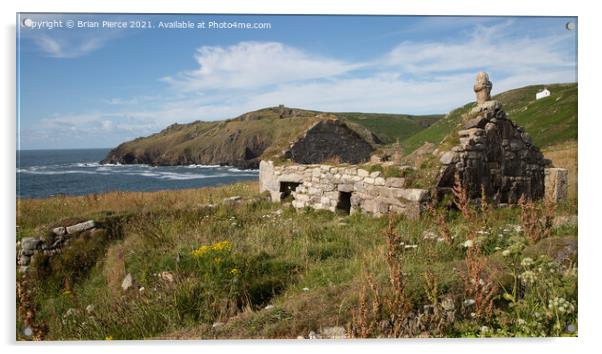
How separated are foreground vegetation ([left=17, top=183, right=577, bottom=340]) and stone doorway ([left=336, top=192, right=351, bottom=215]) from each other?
899mm

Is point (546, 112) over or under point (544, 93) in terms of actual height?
under

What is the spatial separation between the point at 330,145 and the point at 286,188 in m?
2.59

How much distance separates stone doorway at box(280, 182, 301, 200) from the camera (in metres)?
11.8

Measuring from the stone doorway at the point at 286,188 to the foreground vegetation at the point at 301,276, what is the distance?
7.94ft

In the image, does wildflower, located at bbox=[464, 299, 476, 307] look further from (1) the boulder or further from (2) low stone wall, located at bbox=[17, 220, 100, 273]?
(1) the boulder

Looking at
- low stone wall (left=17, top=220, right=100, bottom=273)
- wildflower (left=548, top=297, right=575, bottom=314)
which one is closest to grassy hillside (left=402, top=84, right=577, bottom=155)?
wildflower (left=548, top=297, right=575, bottom=314)

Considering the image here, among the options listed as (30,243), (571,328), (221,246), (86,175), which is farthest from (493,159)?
(30,243)

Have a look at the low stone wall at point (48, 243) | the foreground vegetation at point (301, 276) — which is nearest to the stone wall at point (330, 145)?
the foreground vegetation at point (301, 276)

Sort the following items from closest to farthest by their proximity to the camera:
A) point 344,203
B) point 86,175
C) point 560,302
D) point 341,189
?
point 560,302, point 86,175, point 341,189, point 344,203

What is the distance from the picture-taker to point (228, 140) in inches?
848

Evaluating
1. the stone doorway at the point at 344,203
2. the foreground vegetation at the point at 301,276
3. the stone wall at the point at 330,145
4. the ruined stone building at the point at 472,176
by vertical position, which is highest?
the stone wall at the point at 330,145

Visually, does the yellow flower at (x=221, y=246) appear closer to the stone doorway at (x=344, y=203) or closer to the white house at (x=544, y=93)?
the stone doorway at (x=344, y=203)

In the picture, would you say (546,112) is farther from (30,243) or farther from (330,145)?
(30,243)

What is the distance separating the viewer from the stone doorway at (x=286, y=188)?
1176 cm
